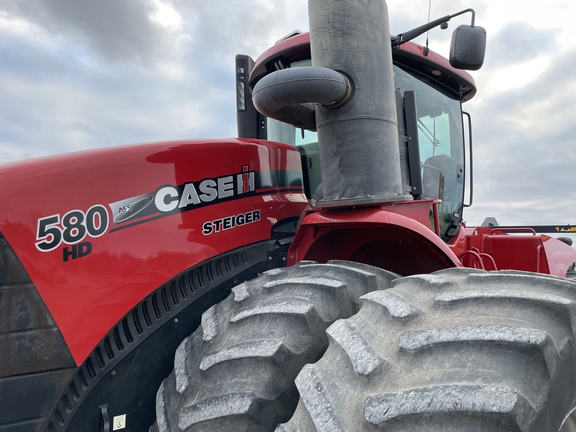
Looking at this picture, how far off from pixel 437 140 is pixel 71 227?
2.13 metres

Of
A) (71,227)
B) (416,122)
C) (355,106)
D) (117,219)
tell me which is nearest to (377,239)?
(355,106)

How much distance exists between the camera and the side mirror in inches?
73.8

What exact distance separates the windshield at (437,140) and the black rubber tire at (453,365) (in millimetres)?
1393

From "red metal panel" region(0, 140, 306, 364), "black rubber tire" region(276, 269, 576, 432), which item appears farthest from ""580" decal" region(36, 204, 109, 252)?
"black rubber tire" region(276, 269, 576, 432)

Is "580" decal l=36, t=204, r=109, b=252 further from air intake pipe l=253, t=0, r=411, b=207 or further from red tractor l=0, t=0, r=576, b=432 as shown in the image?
air intake pipe l=253, t=0, r=411, b=207

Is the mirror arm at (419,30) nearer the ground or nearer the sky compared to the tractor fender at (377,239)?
nearer the sky

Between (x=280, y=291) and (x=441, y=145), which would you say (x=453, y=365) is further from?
(x=441, y=145)

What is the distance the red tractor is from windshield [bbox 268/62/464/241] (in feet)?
0.69

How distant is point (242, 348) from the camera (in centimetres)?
125

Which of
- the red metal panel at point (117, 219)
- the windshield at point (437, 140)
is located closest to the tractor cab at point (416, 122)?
the windshield at point (437, 140)

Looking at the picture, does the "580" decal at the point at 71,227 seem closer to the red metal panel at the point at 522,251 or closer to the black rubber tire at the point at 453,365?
the black rubber tire at the point at 453,365

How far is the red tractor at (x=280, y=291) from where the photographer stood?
37.5 inches

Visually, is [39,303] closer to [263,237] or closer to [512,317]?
[263,237]

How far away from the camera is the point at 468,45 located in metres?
1.88
